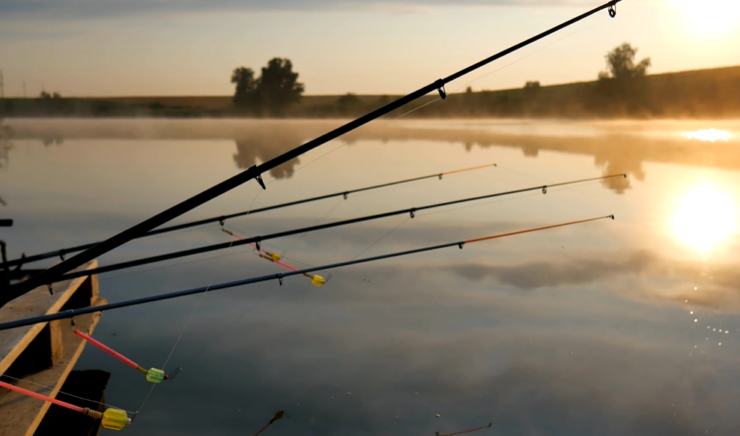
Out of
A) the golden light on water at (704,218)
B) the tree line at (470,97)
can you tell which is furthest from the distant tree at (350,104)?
the golden light on water at (704,218)

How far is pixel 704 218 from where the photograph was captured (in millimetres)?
21875

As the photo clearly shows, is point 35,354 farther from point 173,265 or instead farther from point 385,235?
point 385,235

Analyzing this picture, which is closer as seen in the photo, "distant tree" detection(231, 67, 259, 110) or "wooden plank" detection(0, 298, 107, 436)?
"wooden plank" detection(0, 298, 107, 436)

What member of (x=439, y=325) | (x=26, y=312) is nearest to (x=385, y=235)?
(x=439, y=325)

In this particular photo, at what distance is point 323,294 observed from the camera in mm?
12336

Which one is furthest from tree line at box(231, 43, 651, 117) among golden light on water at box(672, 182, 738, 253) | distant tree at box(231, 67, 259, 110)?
golden light on water at box(672, 182, 738, 253)

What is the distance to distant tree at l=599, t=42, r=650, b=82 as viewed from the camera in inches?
5044

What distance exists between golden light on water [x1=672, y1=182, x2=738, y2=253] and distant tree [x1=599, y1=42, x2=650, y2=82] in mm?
104750

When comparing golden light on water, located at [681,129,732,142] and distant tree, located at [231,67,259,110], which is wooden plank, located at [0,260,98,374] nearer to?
golden light on water, located at [681,129,732,142]

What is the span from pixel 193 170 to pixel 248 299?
30205 mm

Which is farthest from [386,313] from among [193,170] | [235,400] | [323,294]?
[193,170]

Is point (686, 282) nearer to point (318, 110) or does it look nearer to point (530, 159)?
point (530, 159)

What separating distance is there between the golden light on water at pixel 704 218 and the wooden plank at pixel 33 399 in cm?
1325

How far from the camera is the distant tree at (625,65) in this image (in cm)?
12812
